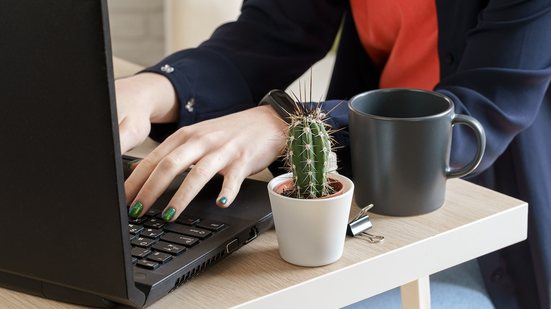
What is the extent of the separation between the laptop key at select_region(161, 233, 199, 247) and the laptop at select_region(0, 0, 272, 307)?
0.6 inches

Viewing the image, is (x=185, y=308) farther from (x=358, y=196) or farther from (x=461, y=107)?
(x=461, y=107)

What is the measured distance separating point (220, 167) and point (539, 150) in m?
0.50

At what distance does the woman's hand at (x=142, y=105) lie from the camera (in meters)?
0.89

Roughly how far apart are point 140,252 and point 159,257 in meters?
0.02

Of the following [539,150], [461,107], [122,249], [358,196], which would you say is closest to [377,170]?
[358,196]

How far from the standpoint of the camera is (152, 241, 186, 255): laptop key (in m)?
0.65

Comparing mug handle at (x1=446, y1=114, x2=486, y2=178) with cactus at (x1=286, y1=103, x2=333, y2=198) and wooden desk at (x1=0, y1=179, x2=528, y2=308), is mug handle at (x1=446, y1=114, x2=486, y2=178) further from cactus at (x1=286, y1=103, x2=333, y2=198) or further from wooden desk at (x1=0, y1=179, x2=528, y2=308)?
cactus at (x1=286, y1=103, x2=333, y2=198)

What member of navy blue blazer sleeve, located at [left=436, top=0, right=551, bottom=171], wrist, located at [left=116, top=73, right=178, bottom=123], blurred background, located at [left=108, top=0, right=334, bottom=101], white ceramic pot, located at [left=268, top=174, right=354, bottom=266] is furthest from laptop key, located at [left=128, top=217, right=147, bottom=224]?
blurred background, located at [left=108, top=0, right=334, bottom=101]

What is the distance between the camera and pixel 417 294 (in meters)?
0.77

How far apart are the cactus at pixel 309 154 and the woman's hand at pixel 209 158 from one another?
0.29ft

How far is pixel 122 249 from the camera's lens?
1.80 ft

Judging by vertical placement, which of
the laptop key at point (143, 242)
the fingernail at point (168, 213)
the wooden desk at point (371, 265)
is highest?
the fingernail at point (168, 213)

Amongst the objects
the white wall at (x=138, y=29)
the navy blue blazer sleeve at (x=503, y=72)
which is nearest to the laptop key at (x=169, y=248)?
the navy blue blazer sleeve at (x=503, y=72)

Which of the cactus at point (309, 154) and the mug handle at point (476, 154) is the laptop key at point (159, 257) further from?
the mug handle at point (476, 154)
